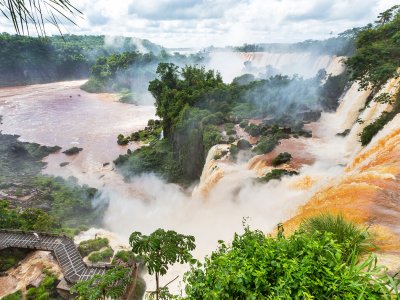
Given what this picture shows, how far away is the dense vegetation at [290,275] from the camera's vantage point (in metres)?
3.39

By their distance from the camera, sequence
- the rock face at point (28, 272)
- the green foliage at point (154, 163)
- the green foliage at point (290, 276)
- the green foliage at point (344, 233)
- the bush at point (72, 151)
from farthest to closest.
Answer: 1. the bush at point (72, 151)
2. the green foliage at point (154, 163)
3. the rock face at point (28, 272)
4. the green foliage at point (344, 233)
5. the green foliage at point (290, 276)

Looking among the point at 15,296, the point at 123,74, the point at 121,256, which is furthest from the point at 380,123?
the point at 123,74

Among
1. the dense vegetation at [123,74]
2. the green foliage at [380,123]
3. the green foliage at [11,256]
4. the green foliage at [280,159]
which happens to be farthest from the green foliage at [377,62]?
the dense vegetation at [123,74]

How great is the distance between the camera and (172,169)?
29.6 metres

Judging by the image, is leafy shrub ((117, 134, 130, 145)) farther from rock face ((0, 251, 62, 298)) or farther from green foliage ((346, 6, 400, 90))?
green foliage ((346, 6, 400, 90))

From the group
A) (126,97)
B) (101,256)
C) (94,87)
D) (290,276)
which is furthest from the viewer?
(94,87)

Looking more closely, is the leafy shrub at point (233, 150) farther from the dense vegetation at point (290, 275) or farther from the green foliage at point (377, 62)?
the dense vegetation at point (290, 275)

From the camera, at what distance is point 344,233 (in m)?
5.08

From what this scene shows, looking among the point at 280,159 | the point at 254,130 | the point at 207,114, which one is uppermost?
the point at 280,159

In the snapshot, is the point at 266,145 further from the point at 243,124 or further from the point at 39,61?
the point at 39,61

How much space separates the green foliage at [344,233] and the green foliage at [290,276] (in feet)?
2.58

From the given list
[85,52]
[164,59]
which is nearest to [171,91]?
[164,59]

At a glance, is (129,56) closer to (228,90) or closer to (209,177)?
(228,90)

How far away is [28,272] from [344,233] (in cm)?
1594
